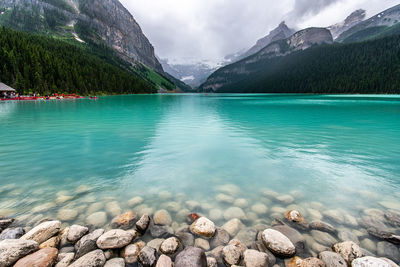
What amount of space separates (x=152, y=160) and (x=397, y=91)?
22314 cm

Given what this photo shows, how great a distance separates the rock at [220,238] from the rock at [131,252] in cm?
208

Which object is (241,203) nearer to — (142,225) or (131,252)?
(142,225)

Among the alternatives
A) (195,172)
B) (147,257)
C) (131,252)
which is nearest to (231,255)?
(147,257)

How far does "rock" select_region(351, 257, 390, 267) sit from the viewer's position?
4.34m

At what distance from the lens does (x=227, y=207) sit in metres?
7.66

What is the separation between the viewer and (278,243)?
5238mm

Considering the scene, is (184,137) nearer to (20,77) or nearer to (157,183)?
(157,183)

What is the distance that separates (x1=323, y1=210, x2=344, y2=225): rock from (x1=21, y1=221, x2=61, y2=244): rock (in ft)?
30.6

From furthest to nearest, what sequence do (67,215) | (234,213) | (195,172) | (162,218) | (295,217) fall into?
(195,172) → (234,213) → (67,215) → (162,218) → (295,217)

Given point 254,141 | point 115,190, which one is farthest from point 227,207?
point 254,141

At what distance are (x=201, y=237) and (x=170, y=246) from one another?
106 centimetres

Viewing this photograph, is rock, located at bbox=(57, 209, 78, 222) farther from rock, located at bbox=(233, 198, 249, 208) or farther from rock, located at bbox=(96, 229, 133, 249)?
rock, located at bbox=(233, 198, 249, 208)

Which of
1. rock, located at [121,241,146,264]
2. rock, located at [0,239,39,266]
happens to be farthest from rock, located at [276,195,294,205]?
rock, located at [0,239,39,266]

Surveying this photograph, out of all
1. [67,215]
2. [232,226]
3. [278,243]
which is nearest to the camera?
[278,243]
